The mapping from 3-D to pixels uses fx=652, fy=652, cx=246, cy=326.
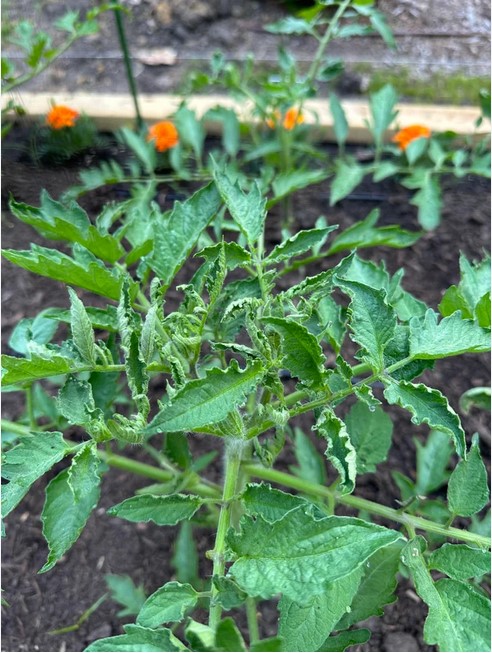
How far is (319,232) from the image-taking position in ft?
2.55

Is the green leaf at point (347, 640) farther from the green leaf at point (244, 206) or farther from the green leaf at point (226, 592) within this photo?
the green leaf at point (244, 206)

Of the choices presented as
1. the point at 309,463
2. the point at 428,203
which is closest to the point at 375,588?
the point at 309,463

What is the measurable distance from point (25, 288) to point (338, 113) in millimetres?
894

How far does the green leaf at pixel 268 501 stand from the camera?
27.0 inches

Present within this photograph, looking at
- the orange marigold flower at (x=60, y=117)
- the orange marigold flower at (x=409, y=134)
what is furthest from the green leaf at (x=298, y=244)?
the orange marigold flower at (x=60, y=117)

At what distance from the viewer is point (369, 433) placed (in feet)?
3.16

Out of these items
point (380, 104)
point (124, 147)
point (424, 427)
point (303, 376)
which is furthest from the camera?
point (124, 147)

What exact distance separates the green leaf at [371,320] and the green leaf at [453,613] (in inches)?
9.4

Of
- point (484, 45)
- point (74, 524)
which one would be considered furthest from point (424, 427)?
point (484, 45)

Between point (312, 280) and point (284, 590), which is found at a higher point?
point (312, 280)

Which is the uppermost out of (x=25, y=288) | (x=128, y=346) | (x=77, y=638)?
(x=128, y=346)

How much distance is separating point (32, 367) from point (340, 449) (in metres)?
0.32

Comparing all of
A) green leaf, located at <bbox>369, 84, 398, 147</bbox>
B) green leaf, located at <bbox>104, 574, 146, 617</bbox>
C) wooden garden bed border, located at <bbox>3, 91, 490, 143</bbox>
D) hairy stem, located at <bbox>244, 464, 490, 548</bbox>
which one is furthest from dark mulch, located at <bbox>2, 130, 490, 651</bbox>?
hairy stem, located at <bbox>244, 464, 490, 548</bbox>

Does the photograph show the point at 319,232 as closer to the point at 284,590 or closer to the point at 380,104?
the point at 284,590
